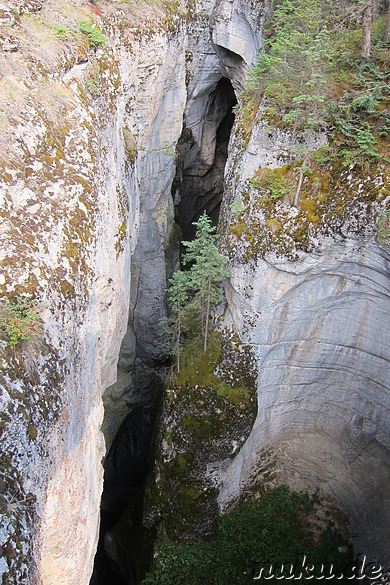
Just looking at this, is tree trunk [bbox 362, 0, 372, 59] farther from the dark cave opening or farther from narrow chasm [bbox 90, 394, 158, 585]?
narrow chasm [bbox 90, 394, 158, 585]

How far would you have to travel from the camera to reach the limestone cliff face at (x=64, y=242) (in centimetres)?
584

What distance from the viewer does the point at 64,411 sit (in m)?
Answer: 6.84

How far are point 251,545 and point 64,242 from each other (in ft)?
38.3

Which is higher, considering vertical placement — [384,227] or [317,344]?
[384,227]

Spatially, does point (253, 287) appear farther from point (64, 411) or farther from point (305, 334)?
point (64, 411)

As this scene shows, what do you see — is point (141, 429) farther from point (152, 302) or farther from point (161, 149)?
point (161, 149)

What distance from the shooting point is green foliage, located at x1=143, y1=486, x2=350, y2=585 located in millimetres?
13188

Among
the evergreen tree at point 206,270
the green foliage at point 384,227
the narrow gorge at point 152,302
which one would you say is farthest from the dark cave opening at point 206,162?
the green foliage at point 384,227

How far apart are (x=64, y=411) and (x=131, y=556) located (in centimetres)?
1124

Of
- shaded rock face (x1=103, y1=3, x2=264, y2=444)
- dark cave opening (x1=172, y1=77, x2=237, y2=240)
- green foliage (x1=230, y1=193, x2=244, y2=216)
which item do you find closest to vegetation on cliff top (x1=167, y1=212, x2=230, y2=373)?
green foliage (x1=230, y1=193, x2=244, y2=216)

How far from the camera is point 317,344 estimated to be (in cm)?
1318

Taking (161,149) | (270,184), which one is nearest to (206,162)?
(161,149)

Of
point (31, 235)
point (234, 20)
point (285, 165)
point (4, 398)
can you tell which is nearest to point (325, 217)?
point (285, 165)

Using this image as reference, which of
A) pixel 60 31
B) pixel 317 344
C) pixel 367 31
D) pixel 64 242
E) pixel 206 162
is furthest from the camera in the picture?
pixel 206 162
